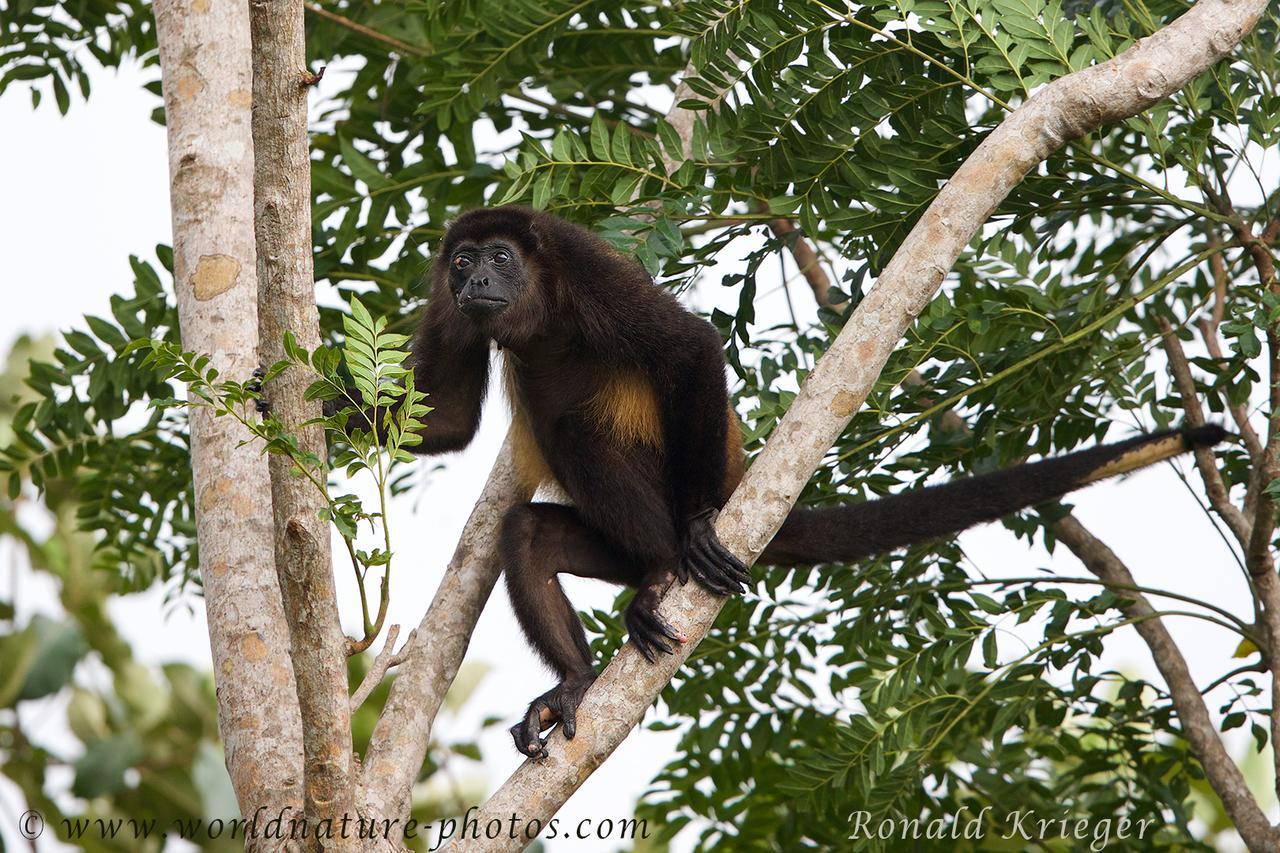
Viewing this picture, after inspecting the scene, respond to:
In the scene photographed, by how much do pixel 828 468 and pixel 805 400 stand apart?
111cm

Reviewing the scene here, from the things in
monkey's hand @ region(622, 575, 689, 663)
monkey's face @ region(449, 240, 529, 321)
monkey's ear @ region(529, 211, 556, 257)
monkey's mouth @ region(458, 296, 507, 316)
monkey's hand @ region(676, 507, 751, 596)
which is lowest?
monkey's hand @ region(622, 575, 689, 663)

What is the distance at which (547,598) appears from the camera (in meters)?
3.82

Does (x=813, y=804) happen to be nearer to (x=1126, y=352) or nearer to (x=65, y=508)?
(x=1126, y=352)

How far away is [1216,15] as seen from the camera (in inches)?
131

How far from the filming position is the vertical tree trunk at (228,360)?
9.47 feet

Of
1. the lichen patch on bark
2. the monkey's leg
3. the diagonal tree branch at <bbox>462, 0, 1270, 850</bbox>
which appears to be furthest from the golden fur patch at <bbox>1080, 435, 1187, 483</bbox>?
the lichen patch on bark

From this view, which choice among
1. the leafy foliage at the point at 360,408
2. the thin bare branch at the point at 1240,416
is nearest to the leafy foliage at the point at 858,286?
the thin bare branch at the point at 1240,416

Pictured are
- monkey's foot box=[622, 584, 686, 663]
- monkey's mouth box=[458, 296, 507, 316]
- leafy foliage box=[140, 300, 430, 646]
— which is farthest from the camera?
monkey's mouth box=[458, 296, 507, 316]

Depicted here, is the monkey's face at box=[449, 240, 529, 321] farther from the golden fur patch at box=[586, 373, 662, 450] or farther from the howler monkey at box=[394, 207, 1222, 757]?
the golden fur patch at box=[586, 373, 662, 450]

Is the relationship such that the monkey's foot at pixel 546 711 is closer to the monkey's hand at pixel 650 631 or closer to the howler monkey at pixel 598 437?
the howler monkey at pixel 598 437

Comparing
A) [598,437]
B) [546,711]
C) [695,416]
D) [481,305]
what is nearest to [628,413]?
[598,437]

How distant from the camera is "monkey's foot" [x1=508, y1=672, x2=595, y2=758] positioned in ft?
11.6

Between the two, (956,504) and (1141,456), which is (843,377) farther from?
(1141,456)

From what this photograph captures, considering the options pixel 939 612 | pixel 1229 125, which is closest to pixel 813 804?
pixel 939 612
